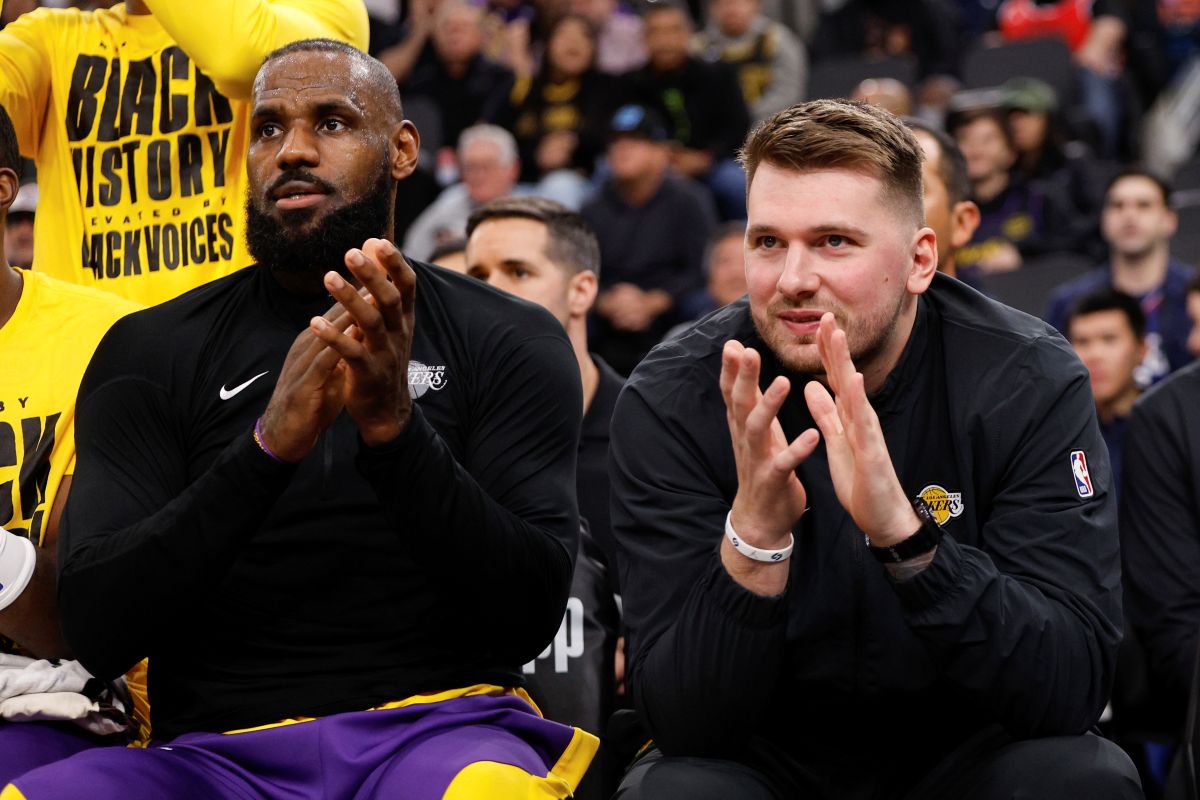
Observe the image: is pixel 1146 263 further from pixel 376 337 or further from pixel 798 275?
pixel 376 337

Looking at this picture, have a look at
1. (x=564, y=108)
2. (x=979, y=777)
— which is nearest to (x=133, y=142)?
(x=979, y=777)

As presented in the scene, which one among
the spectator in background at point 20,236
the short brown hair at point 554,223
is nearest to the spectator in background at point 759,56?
the spectator in background at point 20,236

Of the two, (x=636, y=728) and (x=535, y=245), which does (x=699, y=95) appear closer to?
(x=535, y=245)

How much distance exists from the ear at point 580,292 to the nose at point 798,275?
2207 millimetres

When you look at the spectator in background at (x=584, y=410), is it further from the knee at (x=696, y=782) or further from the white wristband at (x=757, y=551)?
the white wristband at (x=757, y=551)

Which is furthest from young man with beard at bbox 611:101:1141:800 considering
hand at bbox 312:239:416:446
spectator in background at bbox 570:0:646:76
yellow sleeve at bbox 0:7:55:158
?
→ spectator in background at bbox 570:0:646:76

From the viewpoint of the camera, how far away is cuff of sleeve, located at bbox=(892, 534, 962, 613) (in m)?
2.42

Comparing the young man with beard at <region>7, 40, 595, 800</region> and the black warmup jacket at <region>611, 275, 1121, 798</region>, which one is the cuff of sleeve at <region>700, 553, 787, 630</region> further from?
the young man with beard at <region>7, 40, 595, 800</region>

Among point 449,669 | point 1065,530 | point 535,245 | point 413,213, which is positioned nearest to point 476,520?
point 449,669

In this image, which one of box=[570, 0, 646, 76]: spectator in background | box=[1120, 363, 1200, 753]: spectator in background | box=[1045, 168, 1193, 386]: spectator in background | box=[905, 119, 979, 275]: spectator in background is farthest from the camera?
box=[570, 0, 646, 76]: spectator in background

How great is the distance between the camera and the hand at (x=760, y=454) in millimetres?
2357

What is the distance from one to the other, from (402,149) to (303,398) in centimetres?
79

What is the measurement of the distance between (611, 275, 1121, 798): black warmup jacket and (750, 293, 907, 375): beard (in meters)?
0.12

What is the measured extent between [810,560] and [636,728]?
0.77 m
